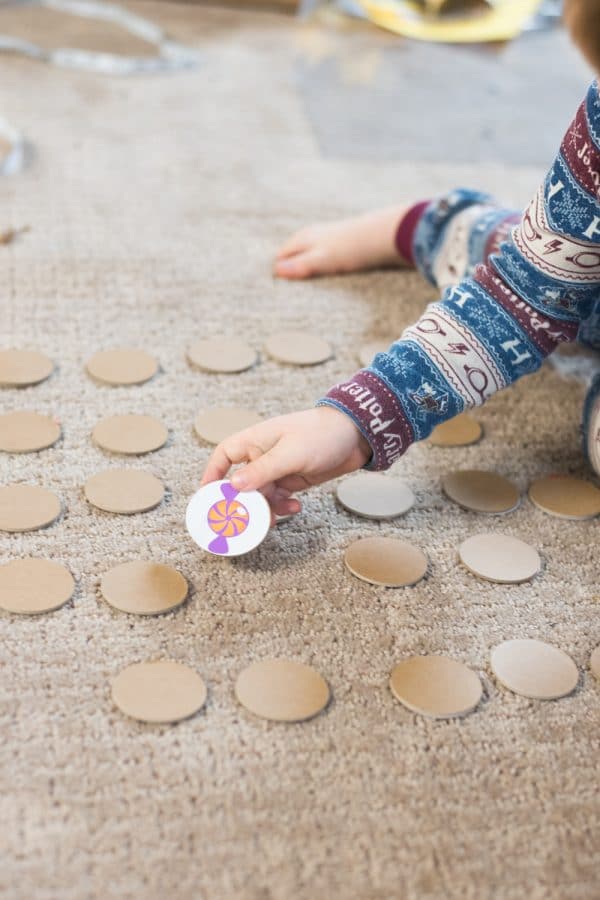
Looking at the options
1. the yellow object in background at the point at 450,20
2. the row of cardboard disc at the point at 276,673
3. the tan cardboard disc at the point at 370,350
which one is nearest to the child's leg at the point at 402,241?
the tan cardboard disc at the point at 370,350

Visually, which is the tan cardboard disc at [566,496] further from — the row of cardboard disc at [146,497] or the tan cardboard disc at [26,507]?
the tan cardboard disc at [26,507]

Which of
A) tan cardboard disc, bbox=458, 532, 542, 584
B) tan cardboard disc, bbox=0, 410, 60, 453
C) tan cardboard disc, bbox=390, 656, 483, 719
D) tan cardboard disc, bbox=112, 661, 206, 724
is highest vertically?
tan cardboard disc, bbox=458, 532, 542, 584

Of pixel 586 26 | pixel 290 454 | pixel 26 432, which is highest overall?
pixel 586 26

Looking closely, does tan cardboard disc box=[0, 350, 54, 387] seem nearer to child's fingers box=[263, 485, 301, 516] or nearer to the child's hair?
child's fingers box=[263, 485, 301, 516]

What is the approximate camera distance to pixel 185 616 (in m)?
0.76

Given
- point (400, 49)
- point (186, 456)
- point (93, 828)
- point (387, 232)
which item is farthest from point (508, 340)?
point (400, 49)

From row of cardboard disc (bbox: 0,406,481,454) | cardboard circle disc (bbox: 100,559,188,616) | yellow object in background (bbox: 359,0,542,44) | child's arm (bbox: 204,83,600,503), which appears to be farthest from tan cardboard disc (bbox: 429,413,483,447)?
yellow object in background (bbox: 359,0,542,44)

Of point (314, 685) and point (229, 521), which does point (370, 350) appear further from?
point (314, 685)

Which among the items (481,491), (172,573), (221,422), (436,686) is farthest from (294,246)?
(436,686)

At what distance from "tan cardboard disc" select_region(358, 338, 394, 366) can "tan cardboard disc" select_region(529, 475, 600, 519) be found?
0.24m

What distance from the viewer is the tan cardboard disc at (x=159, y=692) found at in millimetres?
679

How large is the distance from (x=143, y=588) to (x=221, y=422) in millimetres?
244

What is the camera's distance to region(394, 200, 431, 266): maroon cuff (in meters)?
1.26

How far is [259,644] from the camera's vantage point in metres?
0.75
